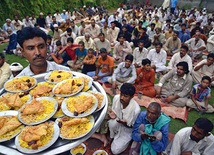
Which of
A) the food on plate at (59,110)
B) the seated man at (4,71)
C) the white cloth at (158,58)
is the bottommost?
the white cloth at (158,58)

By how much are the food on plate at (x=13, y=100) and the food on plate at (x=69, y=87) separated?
1.26ft

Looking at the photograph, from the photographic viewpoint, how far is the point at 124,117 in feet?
11.3

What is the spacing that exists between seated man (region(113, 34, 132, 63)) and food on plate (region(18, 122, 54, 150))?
6102mm

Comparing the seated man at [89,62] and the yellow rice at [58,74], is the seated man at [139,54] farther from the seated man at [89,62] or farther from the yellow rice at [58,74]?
the yellow rice at [58,74]

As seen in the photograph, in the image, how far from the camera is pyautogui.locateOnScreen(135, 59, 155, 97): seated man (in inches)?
210

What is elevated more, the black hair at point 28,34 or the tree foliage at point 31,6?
the tree foliage at point 31,6

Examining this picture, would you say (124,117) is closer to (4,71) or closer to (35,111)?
(35,111)

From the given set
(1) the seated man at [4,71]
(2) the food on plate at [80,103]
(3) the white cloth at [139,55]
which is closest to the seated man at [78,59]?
(3) the white cloth at [139,55]

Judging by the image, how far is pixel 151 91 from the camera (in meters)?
5.34

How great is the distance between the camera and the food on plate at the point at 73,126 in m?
1.75

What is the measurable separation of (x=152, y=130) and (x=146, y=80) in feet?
8.77

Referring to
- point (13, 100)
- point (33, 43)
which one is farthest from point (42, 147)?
point (33, 43)

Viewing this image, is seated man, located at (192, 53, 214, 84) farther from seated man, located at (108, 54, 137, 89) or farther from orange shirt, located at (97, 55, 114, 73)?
orange shirt, located at (97, 55, 114, 73)

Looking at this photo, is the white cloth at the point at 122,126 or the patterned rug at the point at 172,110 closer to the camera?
the white cloth at the point at 122,126
